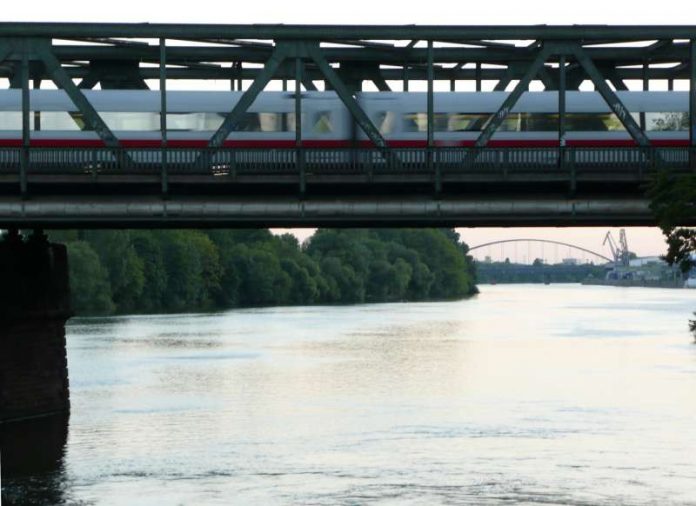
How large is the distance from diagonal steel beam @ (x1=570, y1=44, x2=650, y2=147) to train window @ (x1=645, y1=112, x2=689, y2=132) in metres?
7.93

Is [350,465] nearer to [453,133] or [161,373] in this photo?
[453,133]

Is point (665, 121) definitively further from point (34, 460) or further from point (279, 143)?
point (34, 460)

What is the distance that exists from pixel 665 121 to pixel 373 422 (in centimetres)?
1634

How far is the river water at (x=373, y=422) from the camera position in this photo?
155ft

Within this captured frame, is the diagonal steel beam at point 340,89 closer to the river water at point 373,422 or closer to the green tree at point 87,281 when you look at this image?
the river water at point 373,422

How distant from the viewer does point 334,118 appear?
5694 centimetres

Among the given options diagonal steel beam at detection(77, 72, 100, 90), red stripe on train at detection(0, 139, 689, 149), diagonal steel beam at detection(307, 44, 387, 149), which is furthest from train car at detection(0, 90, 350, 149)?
diagonal steel beam at detection(307, 44, 387, 149)

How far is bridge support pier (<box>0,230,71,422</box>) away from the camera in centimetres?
6041

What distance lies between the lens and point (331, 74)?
49.0 m

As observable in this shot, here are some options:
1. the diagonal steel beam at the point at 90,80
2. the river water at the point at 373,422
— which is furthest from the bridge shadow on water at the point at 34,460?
the diagonal steel beam at the point at 90,80

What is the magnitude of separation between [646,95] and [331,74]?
49.3 feet

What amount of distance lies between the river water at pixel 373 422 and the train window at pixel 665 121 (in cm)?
1113

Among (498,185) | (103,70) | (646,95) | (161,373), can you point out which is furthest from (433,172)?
(161,373)

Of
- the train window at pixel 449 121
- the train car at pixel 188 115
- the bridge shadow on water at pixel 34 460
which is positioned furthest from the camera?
the train window at pixel 449 121
